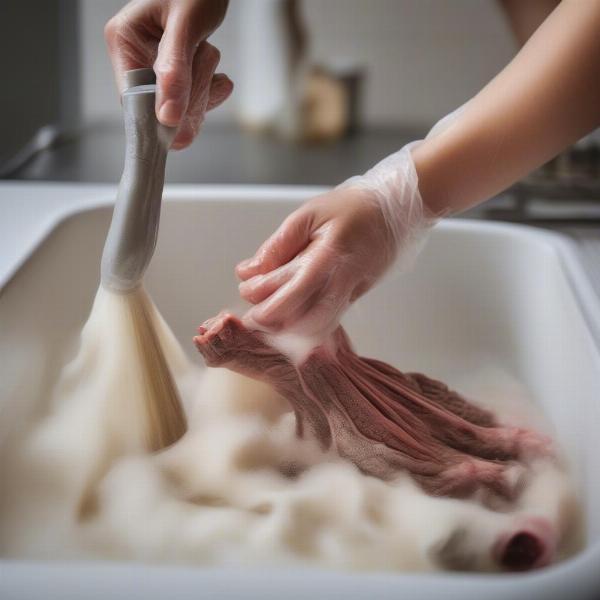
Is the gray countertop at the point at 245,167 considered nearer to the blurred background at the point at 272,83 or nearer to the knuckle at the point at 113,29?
the blurred background at the point at 272,83

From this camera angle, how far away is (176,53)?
0.48 meters

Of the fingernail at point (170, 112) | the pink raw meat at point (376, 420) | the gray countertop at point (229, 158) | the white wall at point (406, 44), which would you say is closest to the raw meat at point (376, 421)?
the pink raw meat at point (376, 420)

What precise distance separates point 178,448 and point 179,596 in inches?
8.7

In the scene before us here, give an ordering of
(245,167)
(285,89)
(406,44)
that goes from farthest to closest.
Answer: (406,44) → (285,89) → (245,167)

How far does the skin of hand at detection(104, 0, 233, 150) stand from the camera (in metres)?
0.47

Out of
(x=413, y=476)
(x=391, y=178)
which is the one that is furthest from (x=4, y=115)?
(x=413, y=476)

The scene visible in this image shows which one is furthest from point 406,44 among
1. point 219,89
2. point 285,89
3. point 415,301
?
point 219,89

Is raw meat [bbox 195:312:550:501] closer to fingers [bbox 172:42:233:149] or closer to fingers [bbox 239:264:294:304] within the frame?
fingers [bbox 239:264:294:304]

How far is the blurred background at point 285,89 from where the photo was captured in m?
1.15

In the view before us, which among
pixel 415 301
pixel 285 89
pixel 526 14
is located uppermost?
pixel 526 14

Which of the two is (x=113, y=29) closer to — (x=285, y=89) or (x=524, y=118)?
(x=524, y=118)

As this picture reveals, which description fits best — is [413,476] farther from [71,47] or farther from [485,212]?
[71,47]

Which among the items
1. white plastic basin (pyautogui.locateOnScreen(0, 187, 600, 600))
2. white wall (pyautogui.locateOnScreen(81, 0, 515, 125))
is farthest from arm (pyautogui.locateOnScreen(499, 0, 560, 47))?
white wall (pyautogui.locateOnScreen(81, 0, 515, 125))

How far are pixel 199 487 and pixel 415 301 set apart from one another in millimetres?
340
